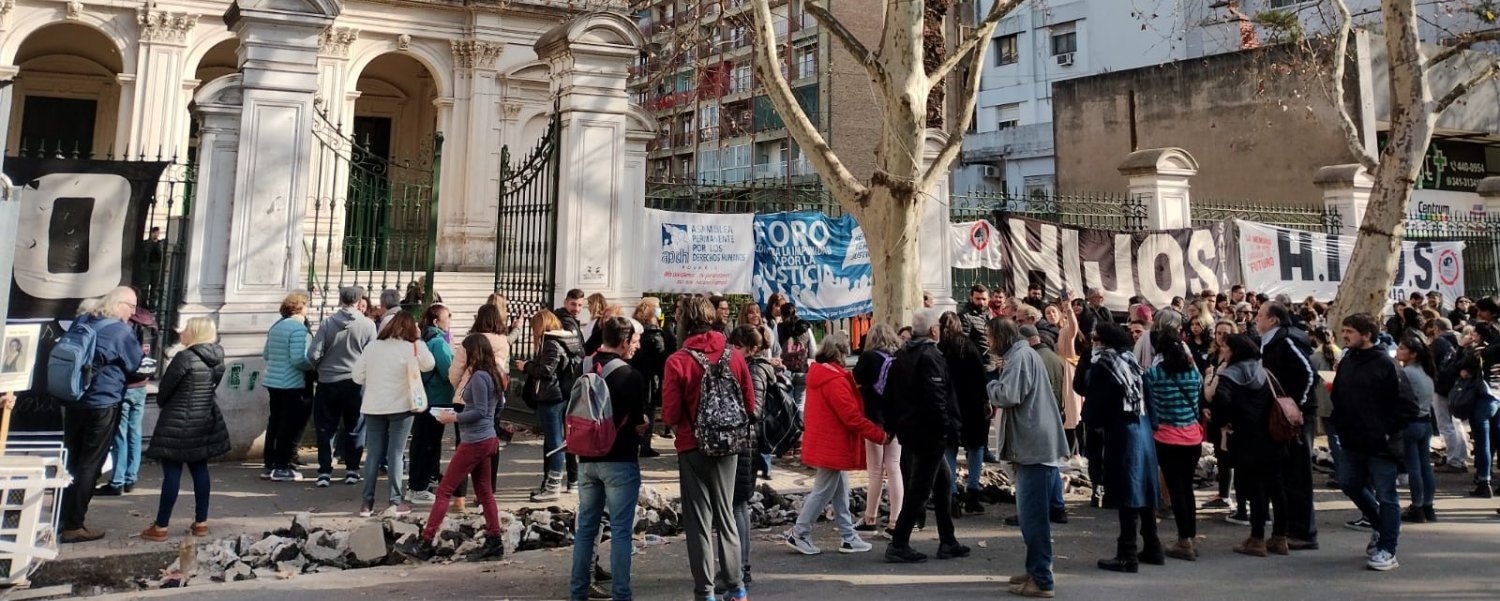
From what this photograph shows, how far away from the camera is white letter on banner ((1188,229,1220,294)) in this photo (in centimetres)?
1492

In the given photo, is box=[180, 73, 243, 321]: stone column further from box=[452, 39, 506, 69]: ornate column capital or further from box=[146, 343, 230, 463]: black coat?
box=[452, 39, 506, 69]: ornate column capital

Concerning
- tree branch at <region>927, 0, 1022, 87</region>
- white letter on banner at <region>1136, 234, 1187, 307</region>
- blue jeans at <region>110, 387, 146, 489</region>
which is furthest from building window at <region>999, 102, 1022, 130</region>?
blue jeans at <region>110, 387, 146, 489</region>

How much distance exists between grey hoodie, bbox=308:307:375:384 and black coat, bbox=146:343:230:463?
1599mm

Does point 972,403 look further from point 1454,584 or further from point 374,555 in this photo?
point 374,555

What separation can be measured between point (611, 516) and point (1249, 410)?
424cm

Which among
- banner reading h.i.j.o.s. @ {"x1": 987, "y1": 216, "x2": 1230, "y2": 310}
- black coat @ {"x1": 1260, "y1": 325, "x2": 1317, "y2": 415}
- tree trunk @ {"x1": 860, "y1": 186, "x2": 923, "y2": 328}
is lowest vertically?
black coat @ {"x1": 1260, "y1": 325, "x2": 1317, "y2": 415}

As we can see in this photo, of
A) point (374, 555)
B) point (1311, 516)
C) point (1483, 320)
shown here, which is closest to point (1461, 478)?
point (1483, 320)

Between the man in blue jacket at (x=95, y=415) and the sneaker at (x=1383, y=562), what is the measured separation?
8.33m

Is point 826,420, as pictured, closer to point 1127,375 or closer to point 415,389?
point 1127,375

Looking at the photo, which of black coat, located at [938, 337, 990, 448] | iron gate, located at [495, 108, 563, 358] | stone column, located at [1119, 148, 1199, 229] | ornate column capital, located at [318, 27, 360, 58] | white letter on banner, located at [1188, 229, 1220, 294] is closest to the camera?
black coat, located at [938, 337, 990, 448]

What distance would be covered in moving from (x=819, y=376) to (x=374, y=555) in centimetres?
316

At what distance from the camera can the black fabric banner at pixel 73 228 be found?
8.09 metres

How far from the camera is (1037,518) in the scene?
520cm

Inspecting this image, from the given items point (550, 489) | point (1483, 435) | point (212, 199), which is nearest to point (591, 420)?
point (550, 489)
